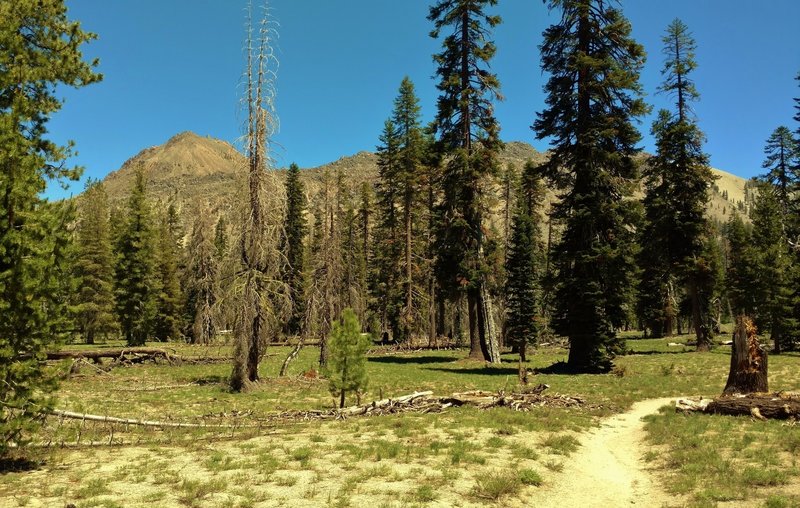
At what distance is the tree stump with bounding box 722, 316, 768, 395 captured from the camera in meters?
14.2

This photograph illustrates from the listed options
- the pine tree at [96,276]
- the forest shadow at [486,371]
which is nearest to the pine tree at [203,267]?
the pine tree at [96,276]

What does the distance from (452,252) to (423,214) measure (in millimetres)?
16134

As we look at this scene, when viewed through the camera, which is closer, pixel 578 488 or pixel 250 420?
pixel 578 488

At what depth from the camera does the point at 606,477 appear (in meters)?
9.40

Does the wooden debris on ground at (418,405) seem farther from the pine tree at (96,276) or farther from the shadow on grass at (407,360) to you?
the pine tree at (96,276)

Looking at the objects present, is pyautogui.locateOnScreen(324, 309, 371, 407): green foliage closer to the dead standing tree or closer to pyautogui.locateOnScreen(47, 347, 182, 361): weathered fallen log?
the dead standing tree

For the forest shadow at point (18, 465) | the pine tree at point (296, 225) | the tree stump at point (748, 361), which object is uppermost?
the pine tree at point (296, 225)

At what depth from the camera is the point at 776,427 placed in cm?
1135

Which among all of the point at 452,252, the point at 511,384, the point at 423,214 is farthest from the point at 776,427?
the point at 423,214

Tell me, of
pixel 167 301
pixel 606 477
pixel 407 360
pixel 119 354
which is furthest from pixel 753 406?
pixel 167 301

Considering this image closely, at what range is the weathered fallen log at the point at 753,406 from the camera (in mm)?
12188

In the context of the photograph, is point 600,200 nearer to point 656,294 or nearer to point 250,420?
point 250,420

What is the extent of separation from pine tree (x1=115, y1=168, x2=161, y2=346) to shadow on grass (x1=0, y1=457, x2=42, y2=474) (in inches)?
1440

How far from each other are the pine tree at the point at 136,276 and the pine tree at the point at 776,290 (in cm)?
4737
